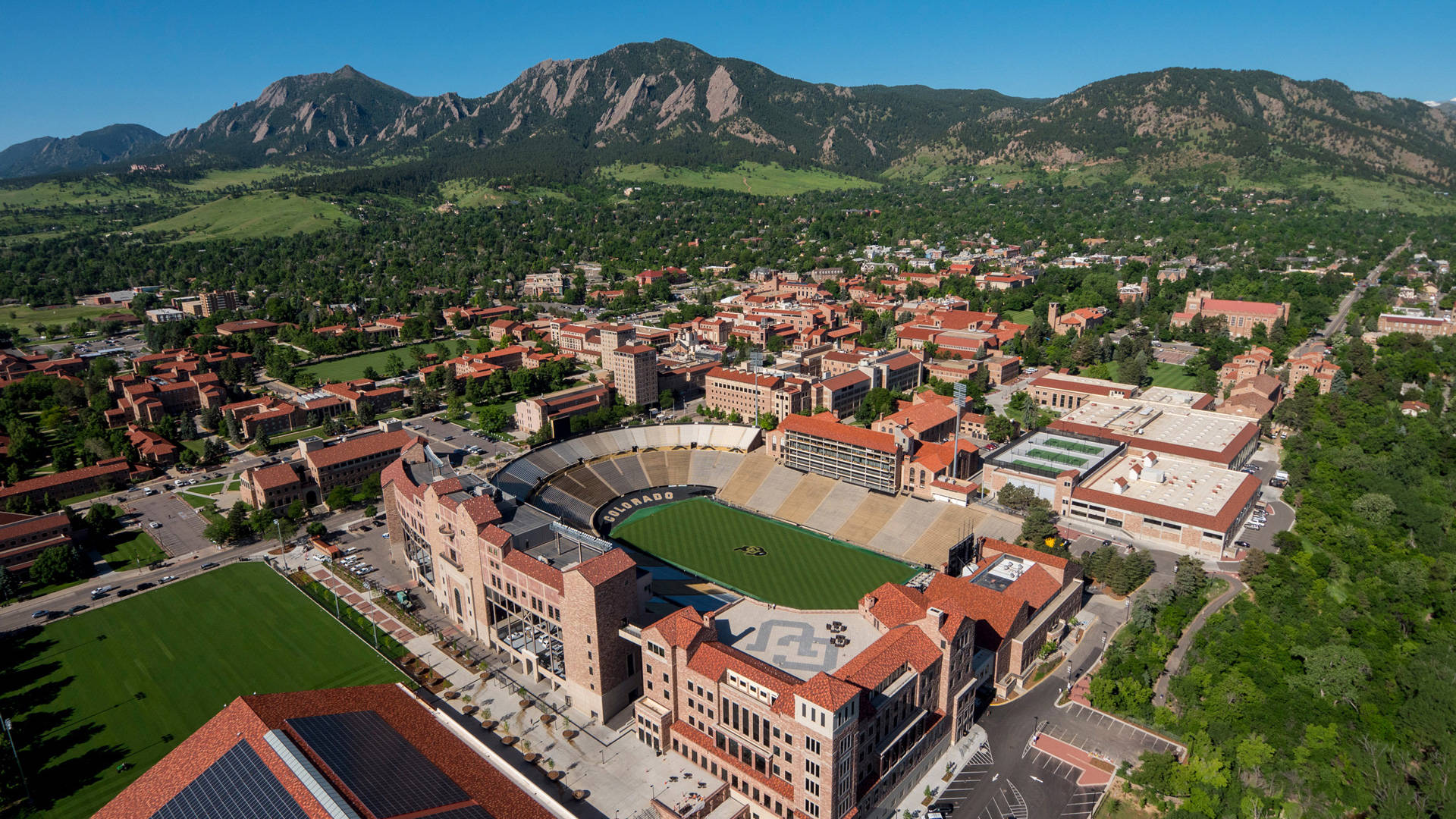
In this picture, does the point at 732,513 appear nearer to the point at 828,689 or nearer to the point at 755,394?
the point at 755,394

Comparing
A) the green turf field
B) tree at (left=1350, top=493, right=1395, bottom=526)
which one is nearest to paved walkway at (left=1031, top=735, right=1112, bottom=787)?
the green turf field

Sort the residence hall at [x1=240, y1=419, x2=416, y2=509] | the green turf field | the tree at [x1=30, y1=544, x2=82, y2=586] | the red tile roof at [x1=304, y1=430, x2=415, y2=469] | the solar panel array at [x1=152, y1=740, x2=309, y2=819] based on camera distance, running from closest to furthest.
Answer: the solar panel array at [x1=152, y1=740, x2=309, y2=819]
the tree at [x1=30, y1=544, x2=82, y2=586]
the residence hall at [x1=240, y1=419, x2=416, y2=509]
the green turf field
the red tile roof at [x1=304, y1=430, x2=415, y2=469]

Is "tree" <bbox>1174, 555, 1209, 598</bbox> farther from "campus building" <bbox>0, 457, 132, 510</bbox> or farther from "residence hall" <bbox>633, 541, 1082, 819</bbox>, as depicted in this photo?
"campus building" <bbox>0, 457, 132, 510</bbox>

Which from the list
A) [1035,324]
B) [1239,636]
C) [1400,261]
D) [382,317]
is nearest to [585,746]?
[1239,636]

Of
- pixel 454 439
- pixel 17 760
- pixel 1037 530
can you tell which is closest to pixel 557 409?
pixel 454 439

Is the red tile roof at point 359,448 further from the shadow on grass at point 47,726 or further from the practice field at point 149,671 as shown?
the shadow on grass at point 47,726

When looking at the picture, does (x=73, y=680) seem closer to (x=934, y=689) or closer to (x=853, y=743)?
(x=853, y=743)
